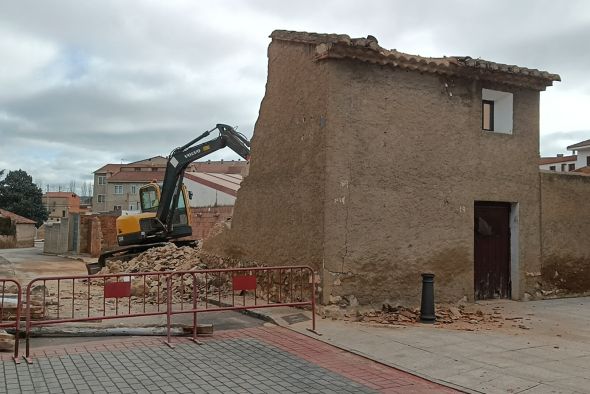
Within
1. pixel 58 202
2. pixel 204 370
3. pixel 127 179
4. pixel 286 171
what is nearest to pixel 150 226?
pixel 286 171

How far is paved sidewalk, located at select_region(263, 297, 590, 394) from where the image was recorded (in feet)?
20.5

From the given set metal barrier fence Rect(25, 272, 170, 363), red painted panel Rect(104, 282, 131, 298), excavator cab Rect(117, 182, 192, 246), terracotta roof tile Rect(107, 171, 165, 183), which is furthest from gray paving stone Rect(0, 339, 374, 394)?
terracotta roof tile Rect(107, 171, 165, 183)

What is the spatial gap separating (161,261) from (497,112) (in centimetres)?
1001

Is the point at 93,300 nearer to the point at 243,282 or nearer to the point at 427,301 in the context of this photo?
the point at 243,282

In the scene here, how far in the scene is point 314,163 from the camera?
33.4 feet

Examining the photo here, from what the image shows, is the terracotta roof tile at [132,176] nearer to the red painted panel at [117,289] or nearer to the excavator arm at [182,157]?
the excavator arm at [182,157]

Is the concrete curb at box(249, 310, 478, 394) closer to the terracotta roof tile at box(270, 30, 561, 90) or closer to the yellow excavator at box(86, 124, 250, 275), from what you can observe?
the terracotta roof tile at box(270, 30, 561, 90)

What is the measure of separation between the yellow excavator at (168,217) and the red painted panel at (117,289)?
1031cm

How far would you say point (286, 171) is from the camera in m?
11.1

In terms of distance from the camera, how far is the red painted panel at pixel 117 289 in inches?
303

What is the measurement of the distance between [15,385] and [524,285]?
10.1 meters

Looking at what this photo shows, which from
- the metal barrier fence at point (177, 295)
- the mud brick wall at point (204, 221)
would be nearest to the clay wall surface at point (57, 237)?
the mud brick wall at point (204, 221)

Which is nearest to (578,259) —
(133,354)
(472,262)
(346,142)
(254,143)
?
(472,262)

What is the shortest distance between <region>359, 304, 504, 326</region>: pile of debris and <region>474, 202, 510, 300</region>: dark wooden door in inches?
51.4
